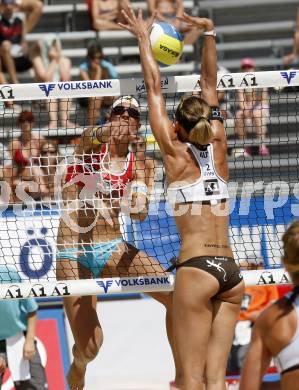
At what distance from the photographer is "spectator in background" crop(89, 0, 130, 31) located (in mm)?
12648

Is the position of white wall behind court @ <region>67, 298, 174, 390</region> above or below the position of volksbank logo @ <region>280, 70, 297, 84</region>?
below

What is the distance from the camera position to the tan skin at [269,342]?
3.65m

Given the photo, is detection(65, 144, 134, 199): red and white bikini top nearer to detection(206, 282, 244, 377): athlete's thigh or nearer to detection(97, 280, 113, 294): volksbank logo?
detection(97, 280, 113, 294): volksbank logo

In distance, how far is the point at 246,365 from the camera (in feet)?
12.1

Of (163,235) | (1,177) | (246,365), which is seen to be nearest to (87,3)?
(1,177)

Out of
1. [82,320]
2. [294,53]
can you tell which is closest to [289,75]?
[82,320]

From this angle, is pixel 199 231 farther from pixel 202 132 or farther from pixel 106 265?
pixel 106 265

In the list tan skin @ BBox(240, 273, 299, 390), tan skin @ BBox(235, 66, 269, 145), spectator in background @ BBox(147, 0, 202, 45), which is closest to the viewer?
tan skin @ BBox(240, 273, 299, 390)

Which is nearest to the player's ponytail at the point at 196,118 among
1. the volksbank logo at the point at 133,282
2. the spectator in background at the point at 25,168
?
the volksbank logo at the point at 133,282

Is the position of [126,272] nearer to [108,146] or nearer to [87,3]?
[108,146]

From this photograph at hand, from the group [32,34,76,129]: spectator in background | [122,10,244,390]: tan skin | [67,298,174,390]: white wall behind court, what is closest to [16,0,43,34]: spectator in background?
[32,34,76,129]: spectator in background

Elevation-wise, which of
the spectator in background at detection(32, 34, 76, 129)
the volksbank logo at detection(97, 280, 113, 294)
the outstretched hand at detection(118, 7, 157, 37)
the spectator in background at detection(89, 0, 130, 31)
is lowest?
the volksbank logo at detection(97, 280, 113, 294)

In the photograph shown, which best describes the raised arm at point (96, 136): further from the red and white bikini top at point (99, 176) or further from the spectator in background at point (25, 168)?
the spectator in background at point (25, 168)

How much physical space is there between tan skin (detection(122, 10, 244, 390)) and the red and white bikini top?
0.93 metres
